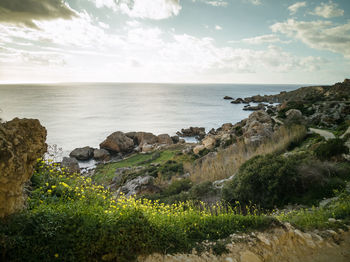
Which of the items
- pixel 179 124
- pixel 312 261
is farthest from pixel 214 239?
pixel 179 124

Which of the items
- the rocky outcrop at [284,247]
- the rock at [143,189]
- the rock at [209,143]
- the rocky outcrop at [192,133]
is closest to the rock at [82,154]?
the rock at [143,189]

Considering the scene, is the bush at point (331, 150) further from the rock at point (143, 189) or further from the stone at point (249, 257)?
the rock at point (143, 189)

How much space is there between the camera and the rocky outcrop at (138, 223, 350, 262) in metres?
4.15

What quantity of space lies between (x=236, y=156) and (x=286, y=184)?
6.76 m

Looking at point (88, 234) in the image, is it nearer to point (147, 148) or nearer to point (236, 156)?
point (236, 156)

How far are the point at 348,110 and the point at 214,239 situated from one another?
32.9 meters

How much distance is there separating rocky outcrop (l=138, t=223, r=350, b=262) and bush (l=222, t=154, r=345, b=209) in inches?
128

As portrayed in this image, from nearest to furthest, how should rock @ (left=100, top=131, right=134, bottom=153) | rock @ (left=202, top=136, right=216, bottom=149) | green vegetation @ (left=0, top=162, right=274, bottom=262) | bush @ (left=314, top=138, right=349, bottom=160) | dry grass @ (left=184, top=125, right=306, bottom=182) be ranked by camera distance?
green vegetation @ (left=0, top=162, right=274, bottom=262), bush @ (left=314, top=138, right=349, bottom=160), dry grass @ (left=184, top=125, right=306, bottom=182), rock @ (left=202, top=136, right=216, bottom=149), rock @ (left=100, top=131, right=134, bottom=153)

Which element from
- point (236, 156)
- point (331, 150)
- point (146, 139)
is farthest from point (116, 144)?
point (331, 150)

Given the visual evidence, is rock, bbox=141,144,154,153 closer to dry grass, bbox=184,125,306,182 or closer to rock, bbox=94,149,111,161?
rock, bbox=94,149,111,161

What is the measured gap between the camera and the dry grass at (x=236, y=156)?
1388 cm

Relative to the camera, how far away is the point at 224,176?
13.6m

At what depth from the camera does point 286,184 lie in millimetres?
8648

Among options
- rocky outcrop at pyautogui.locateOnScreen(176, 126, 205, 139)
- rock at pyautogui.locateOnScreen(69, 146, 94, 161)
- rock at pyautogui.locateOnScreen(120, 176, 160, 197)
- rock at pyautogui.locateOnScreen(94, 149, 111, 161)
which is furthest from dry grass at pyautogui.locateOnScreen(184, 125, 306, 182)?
rocky outcrop at pyautogui.locateOnScreen(176, 126, 205, 139)
